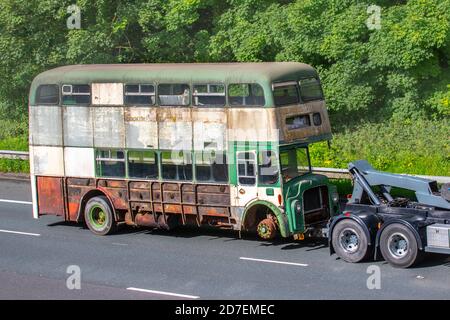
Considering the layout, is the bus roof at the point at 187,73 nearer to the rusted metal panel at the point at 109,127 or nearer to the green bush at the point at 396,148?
the rusted metal panel at the point at 109,127

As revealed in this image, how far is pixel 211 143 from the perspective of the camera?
67.2 feet

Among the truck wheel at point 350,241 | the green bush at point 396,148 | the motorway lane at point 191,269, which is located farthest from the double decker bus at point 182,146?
the green bush at point 396,148

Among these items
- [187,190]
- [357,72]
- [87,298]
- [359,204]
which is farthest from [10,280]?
[357,72]

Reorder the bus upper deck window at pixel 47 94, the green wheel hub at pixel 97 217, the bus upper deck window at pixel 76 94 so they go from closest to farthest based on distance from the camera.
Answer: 1. the bus upper deck window at pixel 76 94
2. the green wheel hub at pixel 97 217
3. the bus upper deck window at pixel 47 94

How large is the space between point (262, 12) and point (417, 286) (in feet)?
50.8

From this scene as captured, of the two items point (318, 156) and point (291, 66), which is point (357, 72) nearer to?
point (318, 156)

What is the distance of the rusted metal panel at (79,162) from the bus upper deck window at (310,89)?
17.9ft

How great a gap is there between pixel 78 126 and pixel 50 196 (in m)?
2.05

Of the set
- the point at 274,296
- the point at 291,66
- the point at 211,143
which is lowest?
the point at 274,296

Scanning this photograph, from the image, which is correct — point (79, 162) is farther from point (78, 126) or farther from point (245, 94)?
point (245, 94)

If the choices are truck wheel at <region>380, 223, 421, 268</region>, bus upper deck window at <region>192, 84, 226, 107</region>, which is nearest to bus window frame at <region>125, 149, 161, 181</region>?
bus upper deck window at <region>192, 84, 226, 107</region>

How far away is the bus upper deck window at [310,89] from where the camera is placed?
20328 mm

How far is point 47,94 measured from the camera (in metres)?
22.7

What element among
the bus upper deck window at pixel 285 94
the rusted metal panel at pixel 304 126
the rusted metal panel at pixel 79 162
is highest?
the bus upper deck window at pixel 285 94
